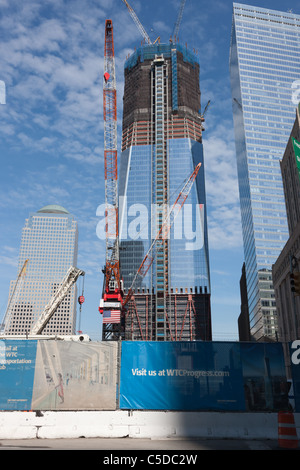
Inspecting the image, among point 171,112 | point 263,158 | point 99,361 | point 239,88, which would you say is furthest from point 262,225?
point 99,361

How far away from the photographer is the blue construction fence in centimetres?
1466

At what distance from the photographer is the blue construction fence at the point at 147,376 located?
14.7 metres

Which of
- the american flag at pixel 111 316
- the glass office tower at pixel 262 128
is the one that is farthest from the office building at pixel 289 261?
the glass office tower at pixel 262 128

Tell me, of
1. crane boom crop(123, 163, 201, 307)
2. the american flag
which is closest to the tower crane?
the american flag

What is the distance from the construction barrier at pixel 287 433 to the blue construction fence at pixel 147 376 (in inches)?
80.4

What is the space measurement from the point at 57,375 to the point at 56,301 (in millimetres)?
38937

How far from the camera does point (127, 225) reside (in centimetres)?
15738

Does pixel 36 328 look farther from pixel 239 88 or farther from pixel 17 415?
pixel 239 88

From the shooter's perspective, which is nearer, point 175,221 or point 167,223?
point 167,223

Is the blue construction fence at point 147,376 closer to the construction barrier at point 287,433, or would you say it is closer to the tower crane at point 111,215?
the construction barrier at point 287,433

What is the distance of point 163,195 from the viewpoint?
15738 centimetres

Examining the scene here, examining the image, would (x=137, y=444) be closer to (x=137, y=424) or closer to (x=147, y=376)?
(x=137, y=424)

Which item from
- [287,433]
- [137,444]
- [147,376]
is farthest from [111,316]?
[287,433]

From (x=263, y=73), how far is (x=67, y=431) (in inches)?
6824
